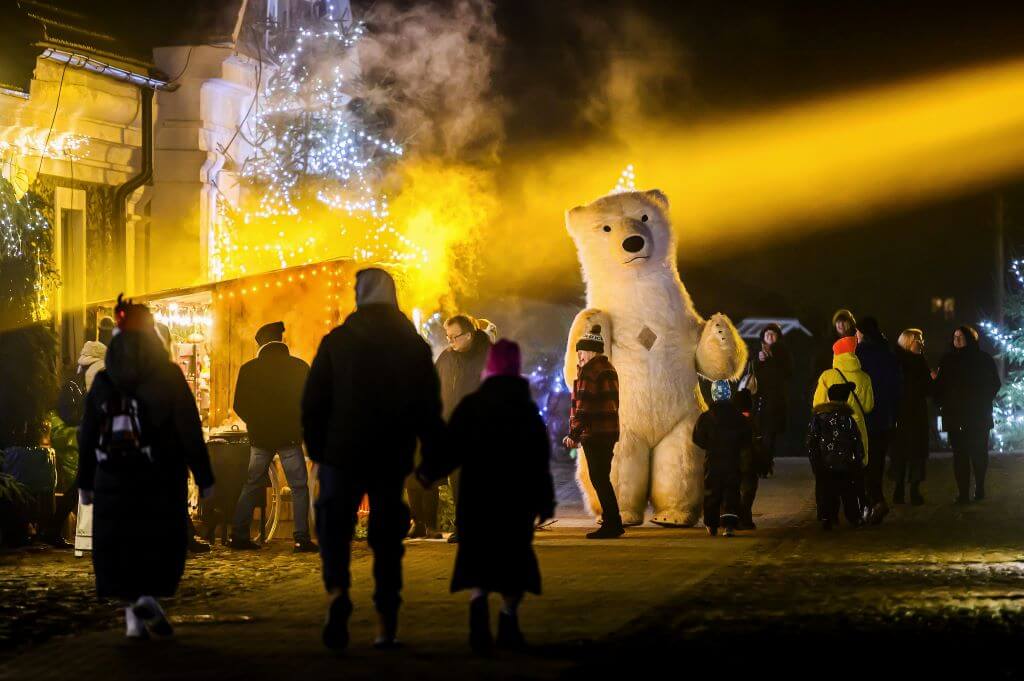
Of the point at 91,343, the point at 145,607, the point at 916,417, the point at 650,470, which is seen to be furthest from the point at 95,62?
the point at 145,607

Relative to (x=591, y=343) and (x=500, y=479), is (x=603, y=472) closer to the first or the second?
(x=591, y=343)

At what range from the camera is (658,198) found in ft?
54.2

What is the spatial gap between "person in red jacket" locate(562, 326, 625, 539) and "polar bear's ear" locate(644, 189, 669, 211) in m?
2.13

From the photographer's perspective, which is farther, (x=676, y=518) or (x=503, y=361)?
(x=676, y=518)

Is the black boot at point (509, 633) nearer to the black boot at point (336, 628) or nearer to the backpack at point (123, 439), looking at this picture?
the black boot at point (336, 628)

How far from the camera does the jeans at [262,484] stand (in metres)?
14.0

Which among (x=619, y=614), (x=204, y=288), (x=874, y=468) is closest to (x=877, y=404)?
(x=874, y=468)

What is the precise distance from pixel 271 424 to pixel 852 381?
5261 mm

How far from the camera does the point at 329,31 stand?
30.2 meters

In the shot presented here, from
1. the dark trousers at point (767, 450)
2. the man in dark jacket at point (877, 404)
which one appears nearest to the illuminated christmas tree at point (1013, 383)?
the man in dark jacket at point (877, 404)

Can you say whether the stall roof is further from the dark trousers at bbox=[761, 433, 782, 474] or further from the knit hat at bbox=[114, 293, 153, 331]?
the knit hat at bbox=[114, 293, 153, 331]

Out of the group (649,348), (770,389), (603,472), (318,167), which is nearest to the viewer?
(603,472)

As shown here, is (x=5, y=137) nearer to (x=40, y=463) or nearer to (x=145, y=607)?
(x=40, y=463)

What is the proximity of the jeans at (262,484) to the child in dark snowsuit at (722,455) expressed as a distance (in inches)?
132
